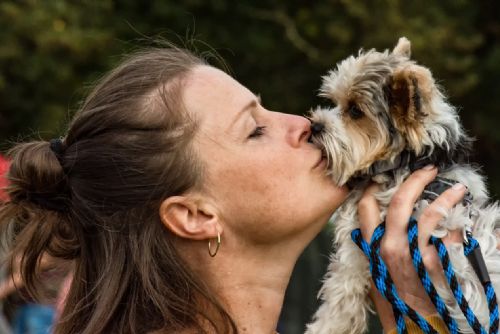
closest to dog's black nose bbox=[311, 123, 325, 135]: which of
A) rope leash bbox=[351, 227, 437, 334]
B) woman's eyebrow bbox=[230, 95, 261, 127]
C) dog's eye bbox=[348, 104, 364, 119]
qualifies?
dog's eye bbox=[348, 104, 364, 119]

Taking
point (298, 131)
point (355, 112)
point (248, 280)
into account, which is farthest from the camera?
point (355, 112)

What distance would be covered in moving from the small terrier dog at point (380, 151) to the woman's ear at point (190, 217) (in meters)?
0.67

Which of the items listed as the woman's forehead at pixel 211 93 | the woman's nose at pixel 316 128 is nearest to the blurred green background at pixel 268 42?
the woman's nose at pixel 316 128

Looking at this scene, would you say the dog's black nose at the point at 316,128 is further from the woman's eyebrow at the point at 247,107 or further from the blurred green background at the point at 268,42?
the blurred green background at the point at 268,42

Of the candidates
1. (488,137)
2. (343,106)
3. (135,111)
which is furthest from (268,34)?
(135,111)

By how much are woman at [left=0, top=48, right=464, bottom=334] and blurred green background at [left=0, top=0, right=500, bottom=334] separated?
9.87 m

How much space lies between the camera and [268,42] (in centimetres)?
1644

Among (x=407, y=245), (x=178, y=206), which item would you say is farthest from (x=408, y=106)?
(x=178, y=206)

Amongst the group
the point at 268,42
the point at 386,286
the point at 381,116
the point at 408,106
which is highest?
the point at 408,106

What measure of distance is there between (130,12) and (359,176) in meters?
13.3

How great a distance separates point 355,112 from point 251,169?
3.96 feet

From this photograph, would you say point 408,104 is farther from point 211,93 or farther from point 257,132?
point 211,93

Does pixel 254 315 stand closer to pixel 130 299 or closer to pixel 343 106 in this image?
pixel 130 299

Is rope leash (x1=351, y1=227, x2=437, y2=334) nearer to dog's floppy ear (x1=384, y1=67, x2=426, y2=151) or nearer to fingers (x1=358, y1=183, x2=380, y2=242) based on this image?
fingers (x1=358, y1=183, x2=380, y2=242)
